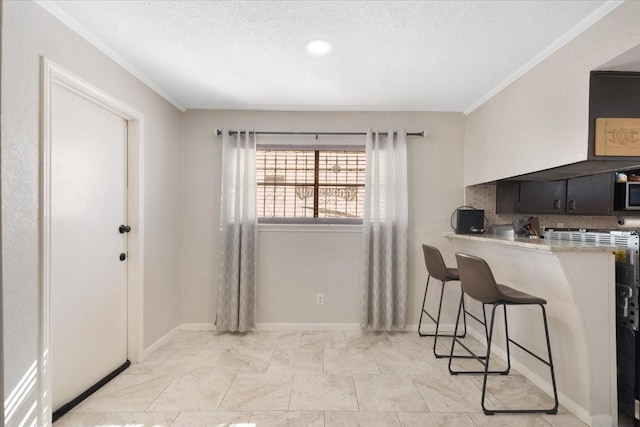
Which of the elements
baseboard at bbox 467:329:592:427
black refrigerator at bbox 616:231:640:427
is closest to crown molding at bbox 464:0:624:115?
black refrigerator at bbox 616:231:640:427

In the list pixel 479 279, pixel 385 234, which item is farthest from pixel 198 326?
pixel 479 279

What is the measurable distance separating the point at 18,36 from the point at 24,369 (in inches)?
65.1

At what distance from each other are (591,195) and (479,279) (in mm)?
2130

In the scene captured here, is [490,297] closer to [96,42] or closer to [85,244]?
[85,244]

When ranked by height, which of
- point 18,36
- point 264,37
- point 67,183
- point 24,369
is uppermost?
point 264,37

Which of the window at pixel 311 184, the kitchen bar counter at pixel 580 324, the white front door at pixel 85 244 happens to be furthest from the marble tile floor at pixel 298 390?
the window at pixel 311 184

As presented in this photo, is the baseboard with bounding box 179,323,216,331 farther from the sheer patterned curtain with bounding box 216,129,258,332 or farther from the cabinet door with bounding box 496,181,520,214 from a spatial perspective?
the cabinet door with bounding box 496,181,520,214

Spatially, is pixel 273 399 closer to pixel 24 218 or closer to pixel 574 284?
pixel 24 218

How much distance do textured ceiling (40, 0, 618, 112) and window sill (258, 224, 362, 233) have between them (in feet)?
4.29

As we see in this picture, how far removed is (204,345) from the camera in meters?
2.75

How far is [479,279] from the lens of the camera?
1904 millimetres

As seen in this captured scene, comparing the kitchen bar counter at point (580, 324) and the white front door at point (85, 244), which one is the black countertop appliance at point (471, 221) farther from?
the white front door at point (85, 244)

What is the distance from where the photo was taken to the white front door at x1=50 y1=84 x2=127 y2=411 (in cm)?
175

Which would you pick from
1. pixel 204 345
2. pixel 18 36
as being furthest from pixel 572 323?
pixel 18 36
